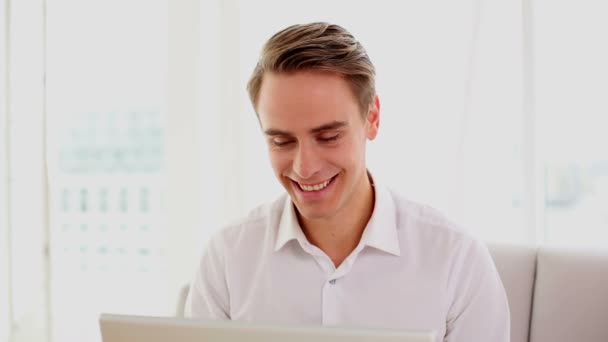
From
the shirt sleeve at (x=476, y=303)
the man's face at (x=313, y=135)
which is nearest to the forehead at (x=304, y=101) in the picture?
the man's face at (x=313, y=135)

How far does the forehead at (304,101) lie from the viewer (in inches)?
56.1

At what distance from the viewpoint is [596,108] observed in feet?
9.89

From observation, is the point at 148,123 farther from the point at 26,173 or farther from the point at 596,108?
the point at 596,108

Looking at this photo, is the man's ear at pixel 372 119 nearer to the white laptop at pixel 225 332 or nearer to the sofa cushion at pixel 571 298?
the sofa cushion at pixel 571 298

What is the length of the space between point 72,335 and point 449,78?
85.6 inches

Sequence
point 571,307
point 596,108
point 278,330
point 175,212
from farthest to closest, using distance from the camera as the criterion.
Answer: point 175,212 < point 596,108 < point 571,307 < point 278,330

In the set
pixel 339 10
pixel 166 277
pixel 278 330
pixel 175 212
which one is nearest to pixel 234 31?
pixel 339 10

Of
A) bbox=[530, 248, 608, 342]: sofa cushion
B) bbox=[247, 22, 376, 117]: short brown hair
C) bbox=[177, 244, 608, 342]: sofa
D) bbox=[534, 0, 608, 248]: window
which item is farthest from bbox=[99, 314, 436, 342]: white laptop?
bbox=[534, 0, 608, 248]: window

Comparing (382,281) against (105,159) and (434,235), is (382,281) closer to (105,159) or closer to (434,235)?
(434,235)

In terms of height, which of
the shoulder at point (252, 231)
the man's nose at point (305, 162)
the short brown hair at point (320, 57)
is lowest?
the shoulder at point (252, 231)

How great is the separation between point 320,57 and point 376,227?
37 centimetres

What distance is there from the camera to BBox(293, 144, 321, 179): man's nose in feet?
4.67

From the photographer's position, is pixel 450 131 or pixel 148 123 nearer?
pixel 450 131

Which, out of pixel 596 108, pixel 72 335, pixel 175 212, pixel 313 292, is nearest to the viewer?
pixel 313 292
